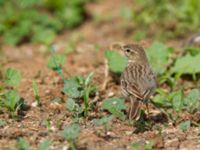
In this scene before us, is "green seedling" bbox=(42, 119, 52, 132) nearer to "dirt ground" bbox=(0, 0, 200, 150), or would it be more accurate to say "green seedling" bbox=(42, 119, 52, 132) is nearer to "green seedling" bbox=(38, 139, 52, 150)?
"dirt ground" bbox=(0, 0, 200, 150)

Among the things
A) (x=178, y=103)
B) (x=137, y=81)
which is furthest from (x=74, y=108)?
(x=178, y=103)

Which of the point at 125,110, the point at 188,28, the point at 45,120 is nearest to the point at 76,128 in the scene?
the point at 45,120

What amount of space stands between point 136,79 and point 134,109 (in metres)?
0.59

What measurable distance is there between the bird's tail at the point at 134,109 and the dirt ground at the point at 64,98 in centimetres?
18

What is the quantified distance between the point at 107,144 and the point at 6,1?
5.71 meters

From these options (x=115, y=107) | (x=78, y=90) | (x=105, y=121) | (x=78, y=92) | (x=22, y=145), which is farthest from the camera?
(x=78, y=90)

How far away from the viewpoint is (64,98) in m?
8.33

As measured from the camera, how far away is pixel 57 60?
8.58 meters

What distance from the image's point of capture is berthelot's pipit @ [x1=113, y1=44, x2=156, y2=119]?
7422 mm

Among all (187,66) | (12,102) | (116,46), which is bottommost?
(12,102)

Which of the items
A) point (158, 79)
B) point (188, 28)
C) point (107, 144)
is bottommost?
point (107, 144)

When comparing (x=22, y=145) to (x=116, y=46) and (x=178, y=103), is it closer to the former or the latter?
(x=178, y=103)

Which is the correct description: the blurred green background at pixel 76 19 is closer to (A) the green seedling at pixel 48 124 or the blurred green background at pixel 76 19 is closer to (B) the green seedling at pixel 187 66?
(B) the green seedling at pixel 187 66

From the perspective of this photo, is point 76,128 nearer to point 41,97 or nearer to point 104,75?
point 41,97
